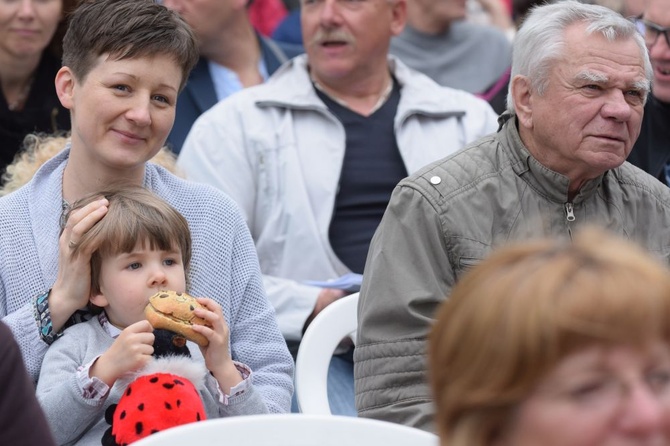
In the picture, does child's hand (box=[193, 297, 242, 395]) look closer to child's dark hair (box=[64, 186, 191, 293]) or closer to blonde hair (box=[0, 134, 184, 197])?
child's dark hair (box=[64, 186, 191, 293])

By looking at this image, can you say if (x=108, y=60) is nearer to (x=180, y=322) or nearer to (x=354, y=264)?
(x=180, y=322)

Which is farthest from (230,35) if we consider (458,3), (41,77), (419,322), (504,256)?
(504,256)

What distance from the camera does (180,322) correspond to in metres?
2.44

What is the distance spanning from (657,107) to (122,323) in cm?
222

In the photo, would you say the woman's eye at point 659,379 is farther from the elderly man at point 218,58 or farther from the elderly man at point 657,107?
the elderly man at point 218,58

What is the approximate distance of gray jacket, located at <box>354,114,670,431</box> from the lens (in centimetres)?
274

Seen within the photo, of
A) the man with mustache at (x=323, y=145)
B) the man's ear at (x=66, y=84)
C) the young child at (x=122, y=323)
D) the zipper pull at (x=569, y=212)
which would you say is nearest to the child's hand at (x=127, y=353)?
the young child at (x=122, y=323)

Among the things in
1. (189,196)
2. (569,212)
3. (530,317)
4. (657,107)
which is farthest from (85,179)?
(657,107)

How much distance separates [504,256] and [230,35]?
3532mm

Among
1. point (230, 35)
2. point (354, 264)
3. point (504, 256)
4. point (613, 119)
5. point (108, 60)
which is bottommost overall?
point (354, 264)

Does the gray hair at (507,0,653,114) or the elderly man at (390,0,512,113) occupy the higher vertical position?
the gray hair at (507,0,653,114)

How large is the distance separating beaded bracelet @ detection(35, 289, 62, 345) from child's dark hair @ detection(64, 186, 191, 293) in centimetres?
11

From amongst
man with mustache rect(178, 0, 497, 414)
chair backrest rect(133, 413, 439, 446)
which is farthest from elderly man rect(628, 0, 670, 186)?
chair backrest rect(133, 413, 439, 446)

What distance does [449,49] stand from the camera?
219 inches
